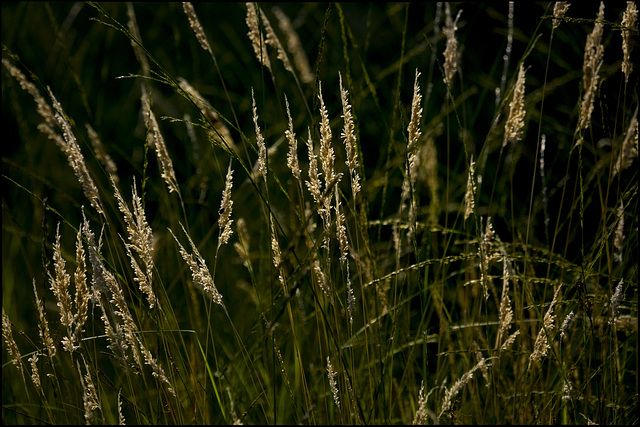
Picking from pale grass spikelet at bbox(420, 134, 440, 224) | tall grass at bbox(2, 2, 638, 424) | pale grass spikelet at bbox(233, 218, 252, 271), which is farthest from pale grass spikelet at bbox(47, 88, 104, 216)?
pale grass spikelet at bbox(420, 134, 440, 224)

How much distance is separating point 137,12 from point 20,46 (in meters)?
0.88

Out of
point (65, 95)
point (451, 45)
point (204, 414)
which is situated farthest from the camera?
point (65, 95)

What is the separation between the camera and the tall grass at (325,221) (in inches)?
56.2

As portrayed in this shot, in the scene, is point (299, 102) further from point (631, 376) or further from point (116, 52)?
point (631, 376)

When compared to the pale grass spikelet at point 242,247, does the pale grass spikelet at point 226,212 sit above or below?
above

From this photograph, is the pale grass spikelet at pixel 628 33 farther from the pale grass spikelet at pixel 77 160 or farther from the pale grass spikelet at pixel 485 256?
the pale grass spikelet at pixel 77 160

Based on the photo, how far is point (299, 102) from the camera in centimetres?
324

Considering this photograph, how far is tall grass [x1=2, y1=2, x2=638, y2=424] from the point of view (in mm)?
1428

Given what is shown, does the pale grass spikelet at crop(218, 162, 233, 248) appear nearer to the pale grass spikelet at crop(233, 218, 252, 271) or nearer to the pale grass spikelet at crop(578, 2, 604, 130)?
the pale grass spikelet at crop(233, 218, 252, 271)

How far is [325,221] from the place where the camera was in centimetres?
138

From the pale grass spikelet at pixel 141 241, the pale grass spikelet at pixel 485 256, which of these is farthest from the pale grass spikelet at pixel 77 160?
the pale grass spikelet at pixel 485 256

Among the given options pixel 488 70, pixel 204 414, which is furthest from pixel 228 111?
pixel 204 414

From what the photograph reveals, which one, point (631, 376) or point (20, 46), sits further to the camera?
point (20, 46)

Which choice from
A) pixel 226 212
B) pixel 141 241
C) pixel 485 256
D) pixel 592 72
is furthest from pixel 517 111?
pixel 141 241
